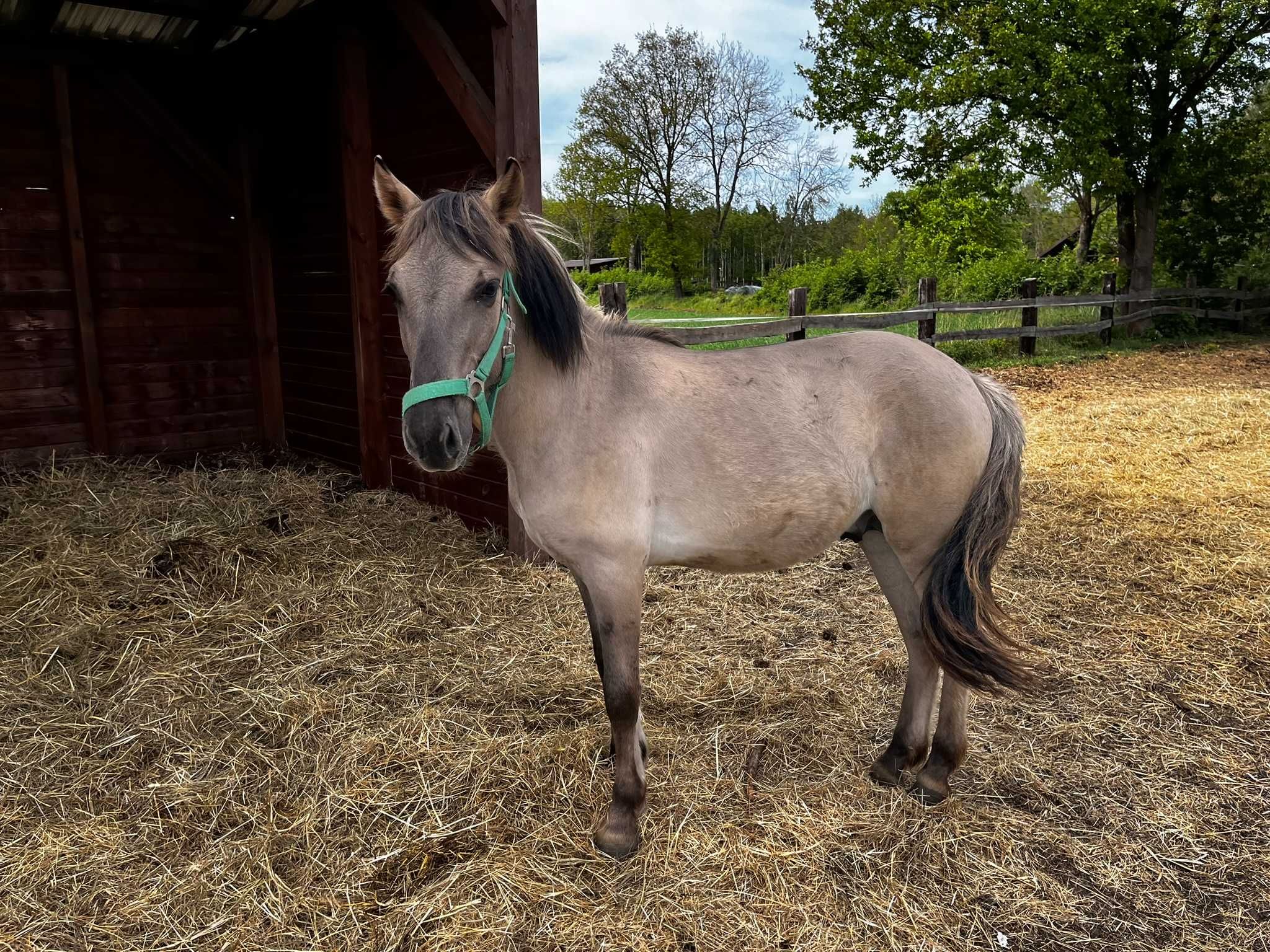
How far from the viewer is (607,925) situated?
192cm

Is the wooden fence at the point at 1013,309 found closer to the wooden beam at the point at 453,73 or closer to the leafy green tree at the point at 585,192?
the wooden beam at the point at 453,73

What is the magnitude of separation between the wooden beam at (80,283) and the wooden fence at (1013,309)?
407 cm

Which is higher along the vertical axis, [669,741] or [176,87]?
[176,87]

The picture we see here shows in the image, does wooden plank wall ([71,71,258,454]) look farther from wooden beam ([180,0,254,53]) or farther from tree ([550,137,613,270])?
tree ([550,137,613,270])

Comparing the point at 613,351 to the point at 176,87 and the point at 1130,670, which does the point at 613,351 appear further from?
the point at 176,87

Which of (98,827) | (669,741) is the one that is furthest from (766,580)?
(98,827)

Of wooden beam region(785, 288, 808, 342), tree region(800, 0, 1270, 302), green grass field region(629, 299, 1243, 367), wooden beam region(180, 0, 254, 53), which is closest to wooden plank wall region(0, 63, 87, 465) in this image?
wooden beam region(180, 0, 254, 53)

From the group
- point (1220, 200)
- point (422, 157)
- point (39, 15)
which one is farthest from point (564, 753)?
point (1220, 200)

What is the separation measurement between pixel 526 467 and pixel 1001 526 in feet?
4.76

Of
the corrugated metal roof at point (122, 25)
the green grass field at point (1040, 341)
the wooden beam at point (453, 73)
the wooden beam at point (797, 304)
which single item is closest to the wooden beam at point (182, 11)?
the corrugated metal roof at point (122, 25)

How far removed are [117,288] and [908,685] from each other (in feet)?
21.8

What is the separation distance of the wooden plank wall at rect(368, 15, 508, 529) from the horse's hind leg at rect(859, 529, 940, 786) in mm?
2530

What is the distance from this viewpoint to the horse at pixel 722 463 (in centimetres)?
212

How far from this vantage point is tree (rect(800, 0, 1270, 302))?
13297 mm
